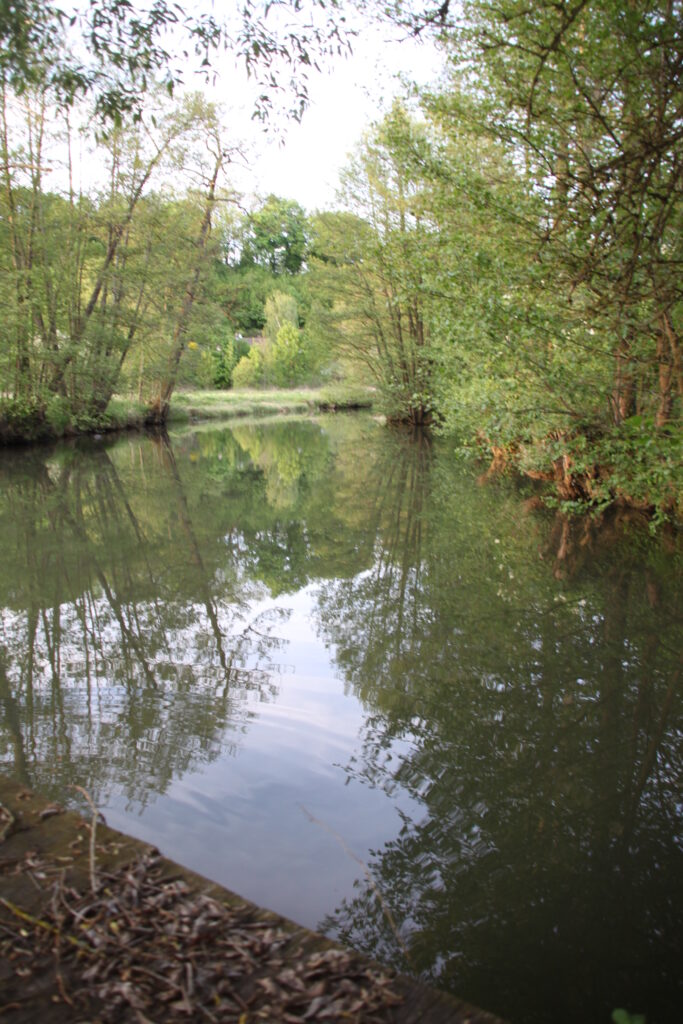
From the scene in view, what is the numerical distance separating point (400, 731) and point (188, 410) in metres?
39.2

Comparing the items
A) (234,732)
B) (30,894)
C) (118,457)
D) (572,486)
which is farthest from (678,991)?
(118,457)

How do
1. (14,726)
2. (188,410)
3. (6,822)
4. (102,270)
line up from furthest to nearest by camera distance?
(188,410) → (102,270) → (14,726) → (6,822)

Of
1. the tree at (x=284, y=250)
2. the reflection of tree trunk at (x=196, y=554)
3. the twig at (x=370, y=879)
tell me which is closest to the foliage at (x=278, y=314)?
the tree at (x=284, y=250)

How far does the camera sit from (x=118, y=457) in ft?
76.6

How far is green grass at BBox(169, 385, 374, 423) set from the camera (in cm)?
4353

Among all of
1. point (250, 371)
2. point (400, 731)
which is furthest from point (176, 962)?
point (250, 371)

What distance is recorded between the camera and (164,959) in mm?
2221

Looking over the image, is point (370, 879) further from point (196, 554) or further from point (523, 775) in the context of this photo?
point (196, 554)

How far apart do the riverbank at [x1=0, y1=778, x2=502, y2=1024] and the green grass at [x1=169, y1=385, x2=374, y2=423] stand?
3571cm

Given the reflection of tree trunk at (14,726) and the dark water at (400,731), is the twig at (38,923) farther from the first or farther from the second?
the reflection of tree trunk at (14,726)

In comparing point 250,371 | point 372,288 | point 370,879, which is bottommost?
point 370,879

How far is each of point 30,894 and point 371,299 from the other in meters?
27.9

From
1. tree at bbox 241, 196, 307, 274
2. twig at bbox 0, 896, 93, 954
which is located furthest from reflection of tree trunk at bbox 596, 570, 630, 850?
tree at bbox 241, 196, 307, 274

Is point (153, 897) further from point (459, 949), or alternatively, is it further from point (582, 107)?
point (582, 107)
